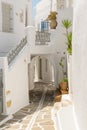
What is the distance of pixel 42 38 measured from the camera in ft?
61.7

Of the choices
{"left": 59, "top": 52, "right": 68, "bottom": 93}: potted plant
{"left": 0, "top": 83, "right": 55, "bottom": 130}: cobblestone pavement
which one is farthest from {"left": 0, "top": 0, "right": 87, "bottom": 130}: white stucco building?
{"left": 0, "top": 83, "right": 55, "bottom": 130}: cobblestone pavement

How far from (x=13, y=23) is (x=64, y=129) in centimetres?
1278

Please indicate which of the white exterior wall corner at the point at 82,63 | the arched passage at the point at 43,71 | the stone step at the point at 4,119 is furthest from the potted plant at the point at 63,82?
the white exterior wall corner at the point at 82,63

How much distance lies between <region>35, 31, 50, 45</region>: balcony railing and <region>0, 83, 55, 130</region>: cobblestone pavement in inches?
135

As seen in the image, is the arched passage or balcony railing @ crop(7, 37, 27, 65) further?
the arched passage

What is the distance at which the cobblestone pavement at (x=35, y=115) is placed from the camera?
32.6 feet

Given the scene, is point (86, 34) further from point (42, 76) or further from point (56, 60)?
point (42, 76)

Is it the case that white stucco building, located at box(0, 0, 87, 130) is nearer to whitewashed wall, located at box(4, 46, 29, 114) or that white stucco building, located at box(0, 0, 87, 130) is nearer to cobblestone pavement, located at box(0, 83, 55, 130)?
whitewashed wall, located at box(4, 46, 29, 114)

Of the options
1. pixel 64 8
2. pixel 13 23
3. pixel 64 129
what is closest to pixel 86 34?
pixel 64 129

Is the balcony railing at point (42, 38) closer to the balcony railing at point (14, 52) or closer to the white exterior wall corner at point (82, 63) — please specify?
the balcony railing at point (14, 52)

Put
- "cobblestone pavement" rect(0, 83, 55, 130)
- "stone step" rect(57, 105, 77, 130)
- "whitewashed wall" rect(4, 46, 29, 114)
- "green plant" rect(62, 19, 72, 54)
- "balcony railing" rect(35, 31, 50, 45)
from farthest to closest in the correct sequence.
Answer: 1. "balcony railing" rect(35, 31, 50, 45)
2. "whitewashed wall" rect(4, 46, 29, 114)
3. "green plant" rect(62, 19, 72, 54)
4. "cobblestone pavement" rect(0, 83, 55, 130)
5. "stone step" rect(57, 105, 77, 130)

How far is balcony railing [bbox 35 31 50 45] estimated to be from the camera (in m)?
→ 18.5

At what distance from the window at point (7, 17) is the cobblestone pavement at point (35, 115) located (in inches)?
179

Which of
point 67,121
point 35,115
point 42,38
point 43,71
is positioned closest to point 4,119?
point 35,115
